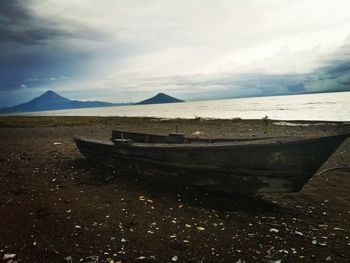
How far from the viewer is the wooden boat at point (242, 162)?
6.31 m

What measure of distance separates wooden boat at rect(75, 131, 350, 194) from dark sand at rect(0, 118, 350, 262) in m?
0.50

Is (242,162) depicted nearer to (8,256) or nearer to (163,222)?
(163,222)

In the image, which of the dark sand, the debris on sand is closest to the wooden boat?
the dark sand

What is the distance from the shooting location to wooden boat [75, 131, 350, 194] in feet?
20.7

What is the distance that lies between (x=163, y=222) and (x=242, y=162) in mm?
2411

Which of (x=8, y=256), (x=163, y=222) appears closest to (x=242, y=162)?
(x=163, y=222)

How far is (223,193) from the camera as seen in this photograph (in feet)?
24.6

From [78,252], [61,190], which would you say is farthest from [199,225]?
[61,190]

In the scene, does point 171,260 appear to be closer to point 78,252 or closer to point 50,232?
point 78,252

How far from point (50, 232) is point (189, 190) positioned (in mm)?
3783

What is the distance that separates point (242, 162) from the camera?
681 centimetres

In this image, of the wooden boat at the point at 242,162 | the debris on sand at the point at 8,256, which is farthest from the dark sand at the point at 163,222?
the wooden boat at the point at 242,162

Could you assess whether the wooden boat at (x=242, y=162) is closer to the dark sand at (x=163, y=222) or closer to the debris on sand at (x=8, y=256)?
the dark sand at (x=163, y=222)

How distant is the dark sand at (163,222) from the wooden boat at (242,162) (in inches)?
19.9
